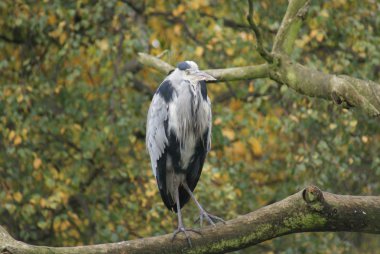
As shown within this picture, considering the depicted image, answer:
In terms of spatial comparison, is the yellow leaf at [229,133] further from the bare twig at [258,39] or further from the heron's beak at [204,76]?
the bare twig at [258,39]

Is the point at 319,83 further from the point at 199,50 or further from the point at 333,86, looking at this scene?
the point at 199,50

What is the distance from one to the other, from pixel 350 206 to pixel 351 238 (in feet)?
13.1

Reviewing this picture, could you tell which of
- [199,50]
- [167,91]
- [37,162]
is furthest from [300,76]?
[37,162]

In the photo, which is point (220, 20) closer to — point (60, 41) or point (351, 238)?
point (60, 41)

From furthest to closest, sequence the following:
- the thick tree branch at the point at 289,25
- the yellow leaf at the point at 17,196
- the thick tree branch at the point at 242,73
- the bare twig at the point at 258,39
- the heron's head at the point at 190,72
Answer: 1. the yellow leaf at the point at 17,196
2. the heron's head at the point at 190,72
3. the thick tree branch at the point at 242,73
4. the thick tree branch at the point at 289,25
5. the bare twig at the point at 258,39

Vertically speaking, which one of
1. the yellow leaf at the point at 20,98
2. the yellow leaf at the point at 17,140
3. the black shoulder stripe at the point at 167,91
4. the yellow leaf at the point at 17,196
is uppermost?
the black shoulder stripe at the point at 167,91

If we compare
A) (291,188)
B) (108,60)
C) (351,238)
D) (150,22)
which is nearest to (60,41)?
(108,60)

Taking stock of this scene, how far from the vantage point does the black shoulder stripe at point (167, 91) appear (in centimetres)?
478

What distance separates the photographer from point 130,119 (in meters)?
7.22

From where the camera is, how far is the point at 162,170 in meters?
4.93

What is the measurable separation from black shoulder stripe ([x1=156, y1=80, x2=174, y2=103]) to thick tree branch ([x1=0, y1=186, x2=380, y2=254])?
1.37 metres

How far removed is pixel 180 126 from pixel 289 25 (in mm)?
860

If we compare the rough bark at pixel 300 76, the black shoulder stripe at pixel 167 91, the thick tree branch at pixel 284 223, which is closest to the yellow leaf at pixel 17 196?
the black shoulder stripe at pixel 167 91

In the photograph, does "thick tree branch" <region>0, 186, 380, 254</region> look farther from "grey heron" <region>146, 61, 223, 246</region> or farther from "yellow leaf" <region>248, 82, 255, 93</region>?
"yellow leaf" <region>248, 82, 255, 93</region>
